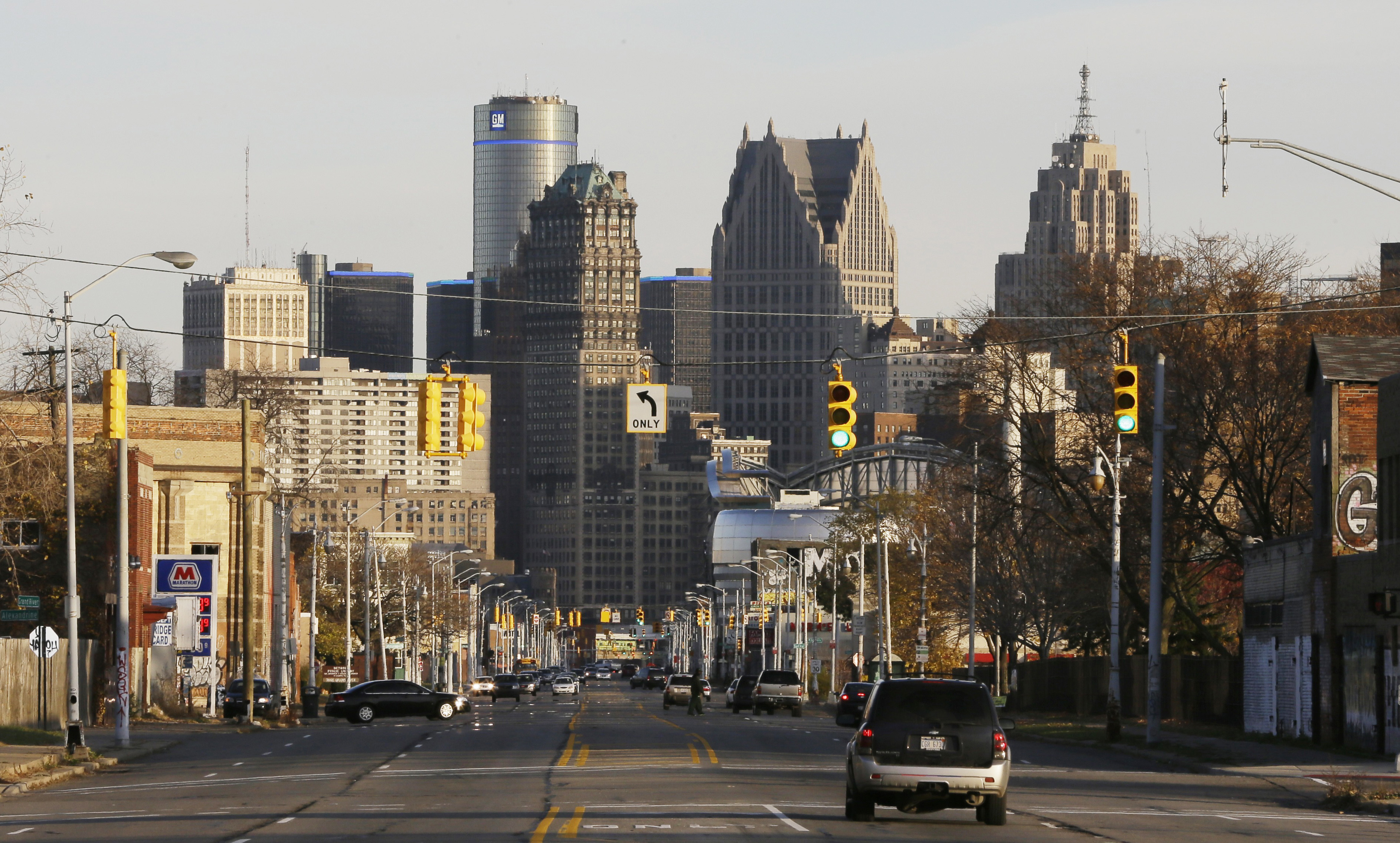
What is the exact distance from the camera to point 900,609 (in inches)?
3716

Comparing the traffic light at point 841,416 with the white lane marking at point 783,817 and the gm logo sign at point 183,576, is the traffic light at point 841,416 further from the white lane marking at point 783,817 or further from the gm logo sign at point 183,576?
the gm logo sign at point 183,576

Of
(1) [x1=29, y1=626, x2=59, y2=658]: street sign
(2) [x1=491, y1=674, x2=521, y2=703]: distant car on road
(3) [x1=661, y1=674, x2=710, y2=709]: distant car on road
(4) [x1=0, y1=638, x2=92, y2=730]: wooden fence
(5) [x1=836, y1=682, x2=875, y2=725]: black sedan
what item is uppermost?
(1) [x1=29, y1=626, x2=59, y2=658]: street sign

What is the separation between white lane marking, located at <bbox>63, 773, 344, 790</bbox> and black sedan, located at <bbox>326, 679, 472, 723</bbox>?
1143 inches

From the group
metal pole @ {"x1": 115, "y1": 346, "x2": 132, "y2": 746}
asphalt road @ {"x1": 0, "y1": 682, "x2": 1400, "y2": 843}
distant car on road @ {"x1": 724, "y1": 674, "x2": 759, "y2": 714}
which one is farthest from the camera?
distant car on road @ {"x1": 724, "y1": 674, "x2": 759, "y2": 714}

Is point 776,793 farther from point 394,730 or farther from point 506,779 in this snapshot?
point 394,730

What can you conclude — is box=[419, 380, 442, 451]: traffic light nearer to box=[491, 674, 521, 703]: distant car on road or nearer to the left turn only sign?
the left turn only sign

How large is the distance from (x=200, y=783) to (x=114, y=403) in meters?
6.33

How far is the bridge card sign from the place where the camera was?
6388 centimetres

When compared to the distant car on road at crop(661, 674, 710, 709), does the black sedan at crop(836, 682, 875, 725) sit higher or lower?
higher

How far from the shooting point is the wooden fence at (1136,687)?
52.8 metres

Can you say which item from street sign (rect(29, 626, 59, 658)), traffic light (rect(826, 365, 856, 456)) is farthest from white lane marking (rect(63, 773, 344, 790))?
traffic light (rect(826, 365, 856, 456))

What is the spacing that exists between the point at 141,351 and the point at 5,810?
275 ft

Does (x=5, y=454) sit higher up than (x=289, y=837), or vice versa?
Answer: (x=5, y=454)

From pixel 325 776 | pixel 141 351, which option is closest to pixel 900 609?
pixel 141 351
